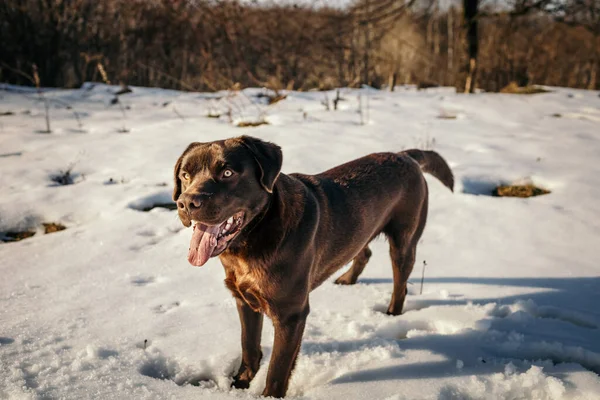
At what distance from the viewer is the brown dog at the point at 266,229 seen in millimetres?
1897

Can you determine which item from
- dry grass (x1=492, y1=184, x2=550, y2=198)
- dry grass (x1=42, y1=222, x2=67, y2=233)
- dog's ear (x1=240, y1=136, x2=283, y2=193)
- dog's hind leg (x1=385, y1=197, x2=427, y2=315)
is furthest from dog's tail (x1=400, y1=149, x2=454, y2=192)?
dry grass (x1=42, y1=222, x2=67, y2=233)

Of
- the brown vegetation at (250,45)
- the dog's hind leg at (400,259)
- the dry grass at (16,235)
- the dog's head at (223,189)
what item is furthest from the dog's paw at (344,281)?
the brown vegetation at (250,45)

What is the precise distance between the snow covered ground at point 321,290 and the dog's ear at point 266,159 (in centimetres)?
110

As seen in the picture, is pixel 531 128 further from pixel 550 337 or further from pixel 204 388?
pixel 204 388

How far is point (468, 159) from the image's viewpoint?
5578mm

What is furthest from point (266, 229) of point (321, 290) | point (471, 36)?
point (471, 36)

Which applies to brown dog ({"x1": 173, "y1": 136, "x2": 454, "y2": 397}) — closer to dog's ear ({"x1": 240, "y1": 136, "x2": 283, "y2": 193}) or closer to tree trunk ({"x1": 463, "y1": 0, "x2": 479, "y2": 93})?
dog's ear ({"x1": 240, "y1": 136, "x2": 283, "y2": 193})

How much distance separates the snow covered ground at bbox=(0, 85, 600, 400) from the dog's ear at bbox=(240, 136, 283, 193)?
1.10 metres

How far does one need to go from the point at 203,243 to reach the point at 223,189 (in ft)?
0.88

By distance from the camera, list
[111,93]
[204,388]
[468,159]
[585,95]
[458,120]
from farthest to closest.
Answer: [585,95], [111,93], [458,120], [468,159], [204,388]

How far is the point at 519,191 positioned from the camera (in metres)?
4.72

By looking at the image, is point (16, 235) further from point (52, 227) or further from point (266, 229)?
point (266, 229)

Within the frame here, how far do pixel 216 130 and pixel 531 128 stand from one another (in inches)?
216

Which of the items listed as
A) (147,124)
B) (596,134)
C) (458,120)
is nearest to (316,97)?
(458,120)
